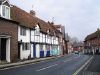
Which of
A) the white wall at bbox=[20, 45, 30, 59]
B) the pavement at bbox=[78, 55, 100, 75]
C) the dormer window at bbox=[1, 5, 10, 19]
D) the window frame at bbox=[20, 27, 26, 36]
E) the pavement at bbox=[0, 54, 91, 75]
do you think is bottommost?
the pavement at bbox=[78, 55, 100, 75]

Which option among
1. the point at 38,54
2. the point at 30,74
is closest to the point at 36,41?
the point at 38,54

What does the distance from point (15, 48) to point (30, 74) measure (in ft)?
71.7

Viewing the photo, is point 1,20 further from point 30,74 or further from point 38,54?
point 38,54

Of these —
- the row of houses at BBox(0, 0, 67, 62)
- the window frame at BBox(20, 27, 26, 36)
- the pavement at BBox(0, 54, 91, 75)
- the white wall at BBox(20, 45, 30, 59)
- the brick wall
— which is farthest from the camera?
the window frame at BBox(20, 27, 26, 36)

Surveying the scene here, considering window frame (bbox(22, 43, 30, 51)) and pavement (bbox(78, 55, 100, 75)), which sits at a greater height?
window frame (bbox(22, 43, 30, 51))

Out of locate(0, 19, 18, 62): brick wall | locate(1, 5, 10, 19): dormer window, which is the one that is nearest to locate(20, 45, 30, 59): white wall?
locate(0, 19, 18, 62): brick wall

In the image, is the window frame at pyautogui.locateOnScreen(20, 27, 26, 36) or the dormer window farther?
the window frame at pyautogui.locateOnScreen(20, 27, 26, 36)

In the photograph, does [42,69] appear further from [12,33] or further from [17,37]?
[17,37]

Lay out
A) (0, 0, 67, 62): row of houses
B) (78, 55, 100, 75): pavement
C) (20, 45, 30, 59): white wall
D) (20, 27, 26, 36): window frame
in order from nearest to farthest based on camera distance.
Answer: (78, 55, 100, 75): pavement
(0, 0, 67, 62): row of houses
(20, 45, 30, 59): white wall
(20, 27, 26, 36): window frame

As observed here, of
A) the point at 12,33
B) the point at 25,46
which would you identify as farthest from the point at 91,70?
the point at 25,46

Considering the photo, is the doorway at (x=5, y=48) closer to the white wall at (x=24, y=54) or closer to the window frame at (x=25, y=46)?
the white wall at (x=24, y=54)

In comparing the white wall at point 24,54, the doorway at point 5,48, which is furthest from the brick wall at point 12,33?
the white wall at point 24,54

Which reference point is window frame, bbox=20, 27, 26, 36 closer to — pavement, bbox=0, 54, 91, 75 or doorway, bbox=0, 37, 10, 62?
doorway, bbox=0, 37, 10, 62

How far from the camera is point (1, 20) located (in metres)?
38.3
